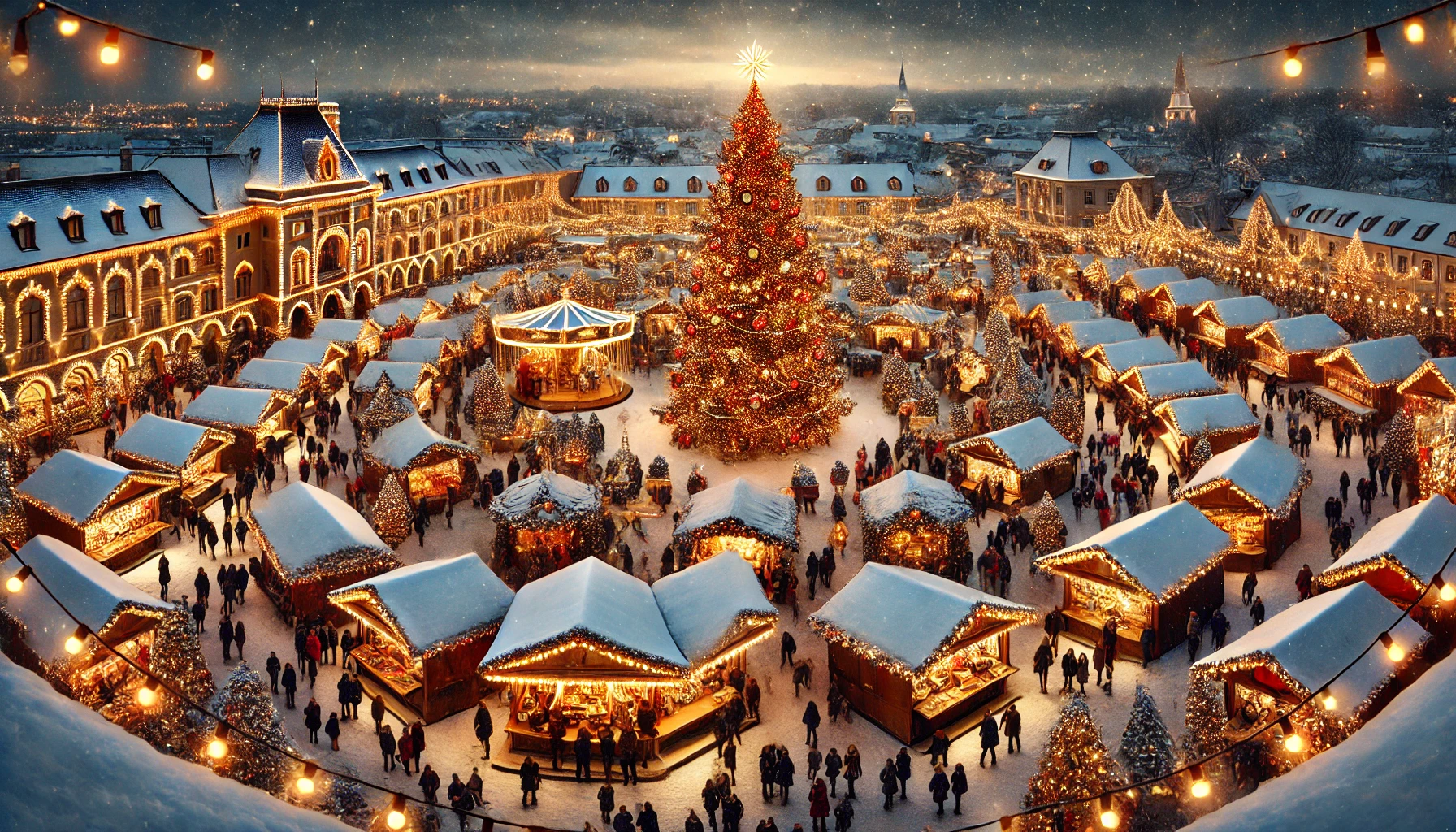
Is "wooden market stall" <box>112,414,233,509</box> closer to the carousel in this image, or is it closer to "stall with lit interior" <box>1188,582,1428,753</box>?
the carousel

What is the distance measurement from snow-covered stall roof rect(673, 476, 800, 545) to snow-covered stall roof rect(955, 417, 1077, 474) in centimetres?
555

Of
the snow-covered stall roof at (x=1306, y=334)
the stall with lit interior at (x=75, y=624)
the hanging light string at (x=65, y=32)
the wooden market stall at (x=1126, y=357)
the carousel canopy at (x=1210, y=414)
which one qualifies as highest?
the hanging light string at (x=65, y=32)

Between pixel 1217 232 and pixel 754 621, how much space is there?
191 feet

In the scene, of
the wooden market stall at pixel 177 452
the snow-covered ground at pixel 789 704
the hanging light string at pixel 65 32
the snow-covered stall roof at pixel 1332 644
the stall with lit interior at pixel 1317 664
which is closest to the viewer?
the hanging light string at pixel 65 32

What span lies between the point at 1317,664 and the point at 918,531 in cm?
829

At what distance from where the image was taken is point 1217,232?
226ft

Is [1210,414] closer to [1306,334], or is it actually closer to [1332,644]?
[1306,334]

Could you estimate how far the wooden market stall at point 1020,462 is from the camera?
2769 centimetres

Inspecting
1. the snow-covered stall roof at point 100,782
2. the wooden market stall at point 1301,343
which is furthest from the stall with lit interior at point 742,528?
the wooden market stall at point 1301,343

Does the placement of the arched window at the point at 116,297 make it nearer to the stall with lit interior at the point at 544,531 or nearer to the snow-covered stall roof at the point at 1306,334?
the stall with lit interior at the point at 544,531

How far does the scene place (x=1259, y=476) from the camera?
25.2 meters

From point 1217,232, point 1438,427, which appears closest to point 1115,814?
point 1438,427

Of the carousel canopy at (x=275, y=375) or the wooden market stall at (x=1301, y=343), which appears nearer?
the carousel canopy at (x=275, y=375)

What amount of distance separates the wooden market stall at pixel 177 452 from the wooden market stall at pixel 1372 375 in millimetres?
29948
